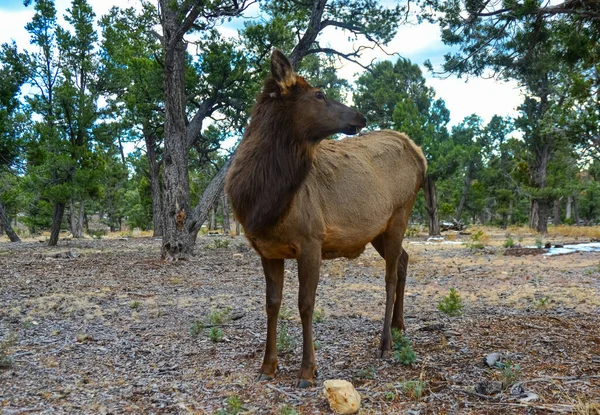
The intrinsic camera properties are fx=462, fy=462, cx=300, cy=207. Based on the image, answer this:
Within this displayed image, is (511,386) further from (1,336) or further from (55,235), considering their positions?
(55,235)

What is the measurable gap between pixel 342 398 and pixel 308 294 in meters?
0.93

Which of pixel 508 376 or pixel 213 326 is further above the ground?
pixel 508 376

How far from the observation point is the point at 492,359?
13.2 ft

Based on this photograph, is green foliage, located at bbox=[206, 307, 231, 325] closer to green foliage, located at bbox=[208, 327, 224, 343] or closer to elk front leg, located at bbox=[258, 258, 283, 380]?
green foliage, located at bbox=[208, 327, 224, 343]

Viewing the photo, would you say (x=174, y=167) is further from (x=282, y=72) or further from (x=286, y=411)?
(x=286, y=411)

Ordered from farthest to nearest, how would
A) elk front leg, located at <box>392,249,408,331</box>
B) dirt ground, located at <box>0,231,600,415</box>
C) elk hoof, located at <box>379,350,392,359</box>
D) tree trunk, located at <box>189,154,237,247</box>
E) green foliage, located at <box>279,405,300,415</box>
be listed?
tree trunk, located at <box>189,154,237,247</box> < elk front leg, located at <box>392,249,408,331</box> < elk hoof, located at <box>379,350,392,359</box> < dirt ground, located at <box>0,231,600,415</box> < green foliage, located at <box>279,405,300,415</box>

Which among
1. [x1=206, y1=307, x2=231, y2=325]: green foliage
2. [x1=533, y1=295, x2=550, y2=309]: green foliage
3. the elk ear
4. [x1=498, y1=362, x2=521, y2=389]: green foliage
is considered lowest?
[x1=206, y1=307, x2=231, y2=325]: green foliage

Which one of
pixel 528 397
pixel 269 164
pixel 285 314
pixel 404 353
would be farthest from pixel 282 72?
pixel 285 314

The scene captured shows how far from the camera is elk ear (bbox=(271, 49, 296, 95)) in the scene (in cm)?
385

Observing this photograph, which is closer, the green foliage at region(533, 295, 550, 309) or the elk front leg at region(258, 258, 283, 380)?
the elk front leg at region(258, 258, 283, 380)

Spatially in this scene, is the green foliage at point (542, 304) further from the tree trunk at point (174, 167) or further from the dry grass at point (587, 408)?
the tree trunk at point (174, 167)

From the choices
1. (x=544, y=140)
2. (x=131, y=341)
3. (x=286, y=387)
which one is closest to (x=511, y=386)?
(x=286, y=387)

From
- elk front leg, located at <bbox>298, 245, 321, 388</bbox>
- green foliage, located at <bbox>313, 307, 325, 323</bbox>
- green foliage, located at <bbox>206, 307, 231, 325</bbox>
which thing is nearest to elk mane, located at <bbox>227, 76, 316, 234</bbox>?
elk front leg, located at <bbox>298, 245, 321, 388</bbox>

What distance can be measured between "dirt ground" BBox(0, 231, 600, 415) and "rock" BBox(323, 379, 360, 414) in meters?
0.11
